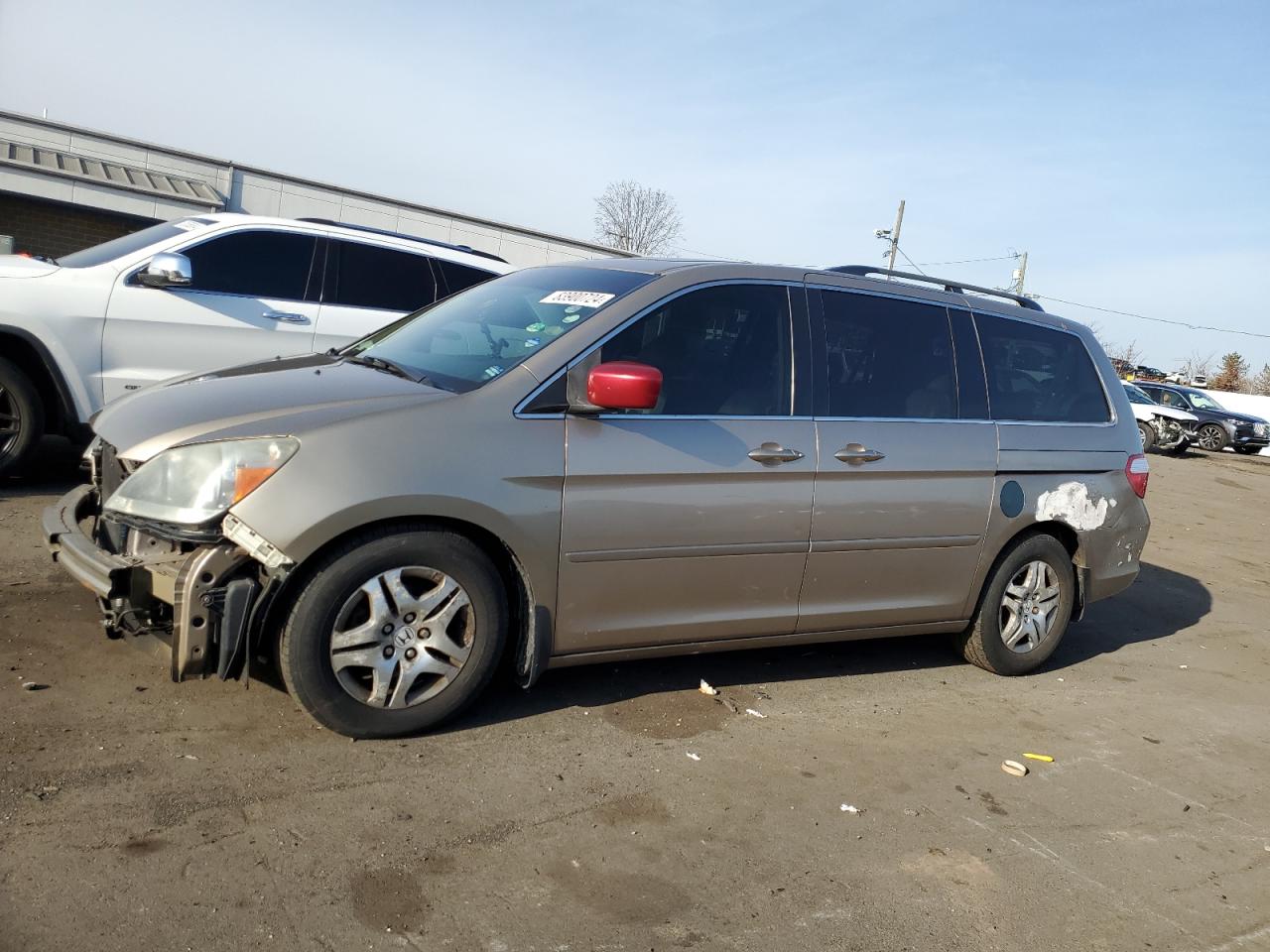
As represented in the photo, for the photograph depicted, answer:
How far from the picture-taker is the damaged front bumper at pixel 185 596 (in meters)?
3.21

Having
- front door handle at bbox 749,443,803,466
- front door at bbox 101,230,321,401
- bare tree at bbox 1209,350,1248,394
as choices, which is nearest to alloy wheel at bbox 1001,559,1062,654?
front door handle at bbox 749,443,803,466

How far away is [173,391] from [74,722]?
125 cm

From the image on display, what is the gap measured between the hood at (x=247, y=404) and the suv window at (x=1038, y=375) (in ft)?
Result: 9.65

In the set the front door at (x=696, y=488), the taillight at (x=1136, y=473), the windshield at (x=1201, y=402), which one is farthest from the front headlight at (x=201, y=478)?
the windshield at (x=1201, y=402)

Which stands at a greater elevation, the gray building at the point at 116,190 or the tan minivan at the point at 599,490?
the gray building at the point at 116,190

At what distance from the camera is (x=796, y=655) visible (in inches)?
209

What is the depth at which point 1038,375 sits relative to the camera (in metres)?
5.44

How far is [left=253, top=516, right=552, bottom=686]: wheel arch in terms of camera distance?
337 centimetres

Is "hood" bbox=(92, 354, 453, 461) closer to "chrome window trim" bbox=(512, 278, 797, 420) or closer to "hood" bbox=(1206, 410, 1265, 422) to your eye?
"chrome window trim" bbox=(512, 278, 797, 420)

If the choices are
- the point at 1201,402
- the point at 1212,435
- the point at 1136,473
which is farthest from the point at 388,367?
the point at 1201,402

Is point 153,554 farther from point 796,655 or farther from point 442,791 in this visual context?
point 796,655

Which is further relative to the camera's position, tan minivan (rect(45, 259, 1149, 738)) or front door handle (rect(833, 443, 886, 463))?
front door handle (rect(833, 443, 886, 463))

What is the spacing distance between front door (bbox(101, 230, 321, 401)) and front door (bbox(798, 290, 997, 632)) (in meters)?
3.60

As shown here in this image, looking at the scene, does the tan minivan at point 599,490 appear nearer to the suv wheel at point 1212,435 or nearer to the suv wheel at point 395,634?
the suv wheel at point 395,634
